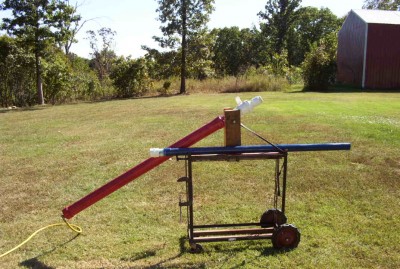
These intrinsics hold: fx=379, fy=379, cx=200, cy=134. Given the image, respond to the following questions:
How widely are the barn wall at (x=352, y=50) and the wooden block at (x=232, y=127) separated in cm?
2218

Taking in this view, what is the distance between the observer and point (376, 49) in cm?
2234

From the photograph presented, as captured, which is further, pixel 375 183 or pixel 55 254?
pixel 375 183

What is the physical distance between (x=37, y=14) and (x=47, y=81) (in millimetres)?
3644

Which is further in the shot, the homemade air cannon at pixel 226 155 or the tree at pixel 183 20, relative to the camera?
the tree at pixel 183 20

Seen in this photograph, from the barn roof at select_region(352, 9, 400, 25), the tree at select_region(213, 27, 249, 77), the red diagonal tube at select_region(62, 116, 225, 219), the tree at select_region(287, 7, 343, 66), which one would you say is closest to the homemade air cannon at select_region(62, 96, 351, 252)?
the red diagonal tube at select_region(62, 116, 225, 219)

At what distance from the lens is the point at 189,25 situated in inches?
851

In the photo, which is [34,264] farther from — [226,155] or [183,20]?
[183,20]

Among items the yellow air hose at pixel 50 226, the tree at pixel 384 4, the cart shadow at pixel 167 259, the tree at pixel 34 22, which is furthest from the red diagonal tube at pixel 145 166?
the tree at pixel 384 4

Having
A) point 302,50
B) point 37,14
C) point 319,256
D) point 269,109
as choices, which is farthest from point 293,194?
point 302,50

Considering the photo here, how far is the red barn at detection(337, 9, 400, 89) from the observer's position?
2205cm

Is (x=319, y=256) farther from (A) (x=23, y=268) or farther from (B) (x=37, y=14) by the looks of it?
(B) (x=37, y=14)

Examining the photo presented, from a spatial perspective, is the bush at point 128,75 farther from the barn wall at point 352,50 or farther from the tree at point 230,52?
the tree at point 230,52

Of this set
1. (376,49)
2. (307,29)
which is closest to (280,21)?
(307,29)

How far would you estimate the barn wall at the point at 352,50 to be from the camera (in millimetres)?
23295
